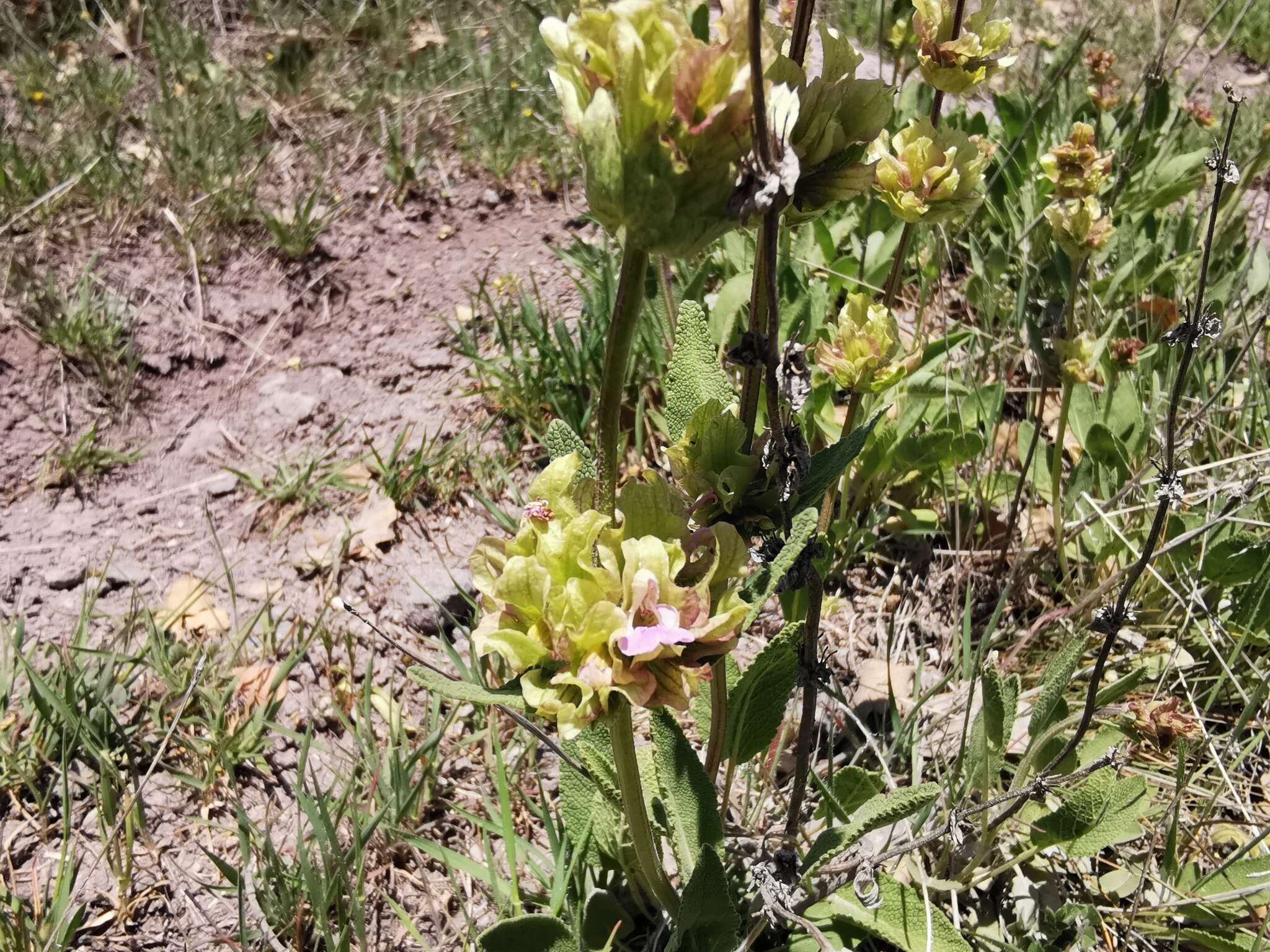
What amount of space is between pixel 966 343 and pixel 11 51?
3.50 m

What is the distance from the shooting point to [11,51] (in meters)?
3.58

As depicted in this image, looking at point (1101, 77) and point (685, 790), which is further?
point (1101, 77)

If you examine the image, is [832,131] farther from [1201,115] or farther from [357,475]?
[1201,115]

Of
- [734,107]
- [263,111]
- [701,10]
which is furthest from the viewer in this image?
[263,111]

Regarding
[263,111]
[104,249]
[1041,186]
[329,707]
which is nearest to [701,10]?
[1041,186]

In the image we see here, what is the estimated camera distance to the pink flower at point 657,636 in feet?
2.84

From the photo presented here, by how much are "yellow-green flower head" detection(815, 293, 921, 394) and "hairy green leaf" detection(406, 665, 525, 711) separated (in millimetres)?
887

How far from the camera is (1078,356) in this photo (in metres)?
1.97

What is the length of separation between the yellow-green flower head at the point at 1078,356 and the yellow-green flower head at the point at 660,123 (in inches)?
55.1

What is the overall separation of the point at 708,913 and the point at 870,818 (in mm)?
240

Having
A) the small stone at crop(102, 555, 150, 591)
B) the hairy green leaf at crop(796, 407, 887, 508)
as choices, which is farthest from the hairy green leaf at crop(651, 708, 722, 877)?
the small stone at crop(102, 555, 150, 591)

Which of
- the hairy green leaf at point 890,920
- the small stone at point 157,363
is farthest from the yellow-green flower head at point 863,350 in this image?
the small stone at point 157,363

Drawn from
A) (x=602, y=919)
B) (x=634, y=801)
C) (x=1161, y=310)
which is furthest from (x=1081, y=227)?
(x=602, y=919)

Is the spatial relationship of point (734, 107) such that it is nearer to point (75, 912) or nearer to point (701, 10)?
point (75, 912)
